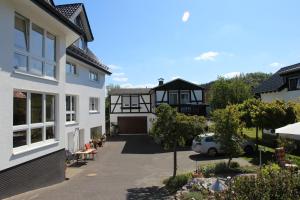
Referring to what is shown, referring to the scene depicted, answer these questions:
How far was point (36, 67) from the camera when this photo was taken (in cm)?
1330

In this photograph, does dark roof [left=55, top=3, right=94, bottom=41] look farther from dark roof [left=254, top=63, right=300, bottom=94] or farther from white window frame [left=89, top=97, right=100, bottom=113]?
dark roof [left=254, top=63, right=300, bottom=94]

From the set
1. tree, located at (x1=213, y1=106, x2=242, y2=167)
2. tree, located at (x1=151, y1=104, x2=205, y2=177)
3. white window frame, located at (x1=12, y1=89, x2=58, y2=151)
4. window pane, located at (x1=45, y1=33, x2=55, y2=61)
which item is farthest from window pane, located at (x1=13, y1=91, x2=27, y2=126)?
tree, located at (x1=213, y1=106, x2=242, y2=167)

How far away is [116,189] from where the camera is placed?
48.1 feet

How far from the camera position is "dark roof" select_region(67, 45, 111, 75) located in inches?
915

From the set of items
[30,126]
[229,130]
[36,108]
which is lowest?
[229,130]

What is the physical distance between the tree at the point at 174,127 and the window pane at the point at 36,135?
580 centimetres

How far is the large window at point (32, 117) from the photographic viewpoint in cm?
1199

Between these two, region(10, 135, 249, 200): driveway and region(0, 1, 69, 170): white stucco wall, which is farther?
region(10, 135, 249, 200): driveway

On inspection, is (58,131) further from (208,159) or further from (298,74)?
(298,74)

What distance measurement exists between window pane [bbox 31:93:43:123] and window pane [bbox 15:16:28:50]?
6.22ft

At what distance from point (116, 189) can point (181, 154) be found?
1346cm

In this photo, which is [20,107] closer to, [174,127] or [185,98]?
[174,127]

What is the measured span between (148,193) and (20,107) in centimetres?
594

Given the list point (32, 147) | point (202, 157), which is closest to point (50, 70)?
point (32, 147)
